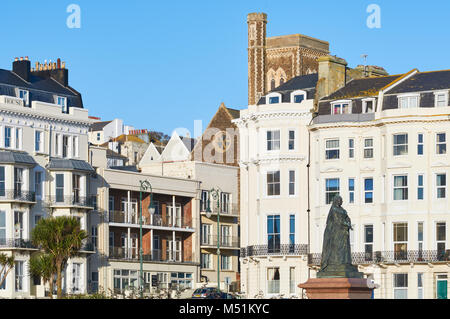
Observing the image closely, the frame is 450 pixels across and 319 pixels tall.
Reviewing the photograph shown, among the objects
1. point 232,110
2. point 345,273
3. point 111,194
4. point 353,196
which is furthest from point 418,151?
point 232,110

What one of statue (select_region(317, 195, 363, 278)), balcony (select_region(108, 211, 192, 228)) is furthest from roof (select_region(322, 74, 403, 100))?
statue (select_region(317, 195, 363, 278))

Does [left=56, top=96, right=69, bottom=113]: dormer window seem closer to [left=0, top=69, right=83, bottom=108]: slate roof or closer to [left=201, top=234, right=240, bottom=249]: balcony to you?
[left=0, top=69, right=83, bottom=108]: slate roof

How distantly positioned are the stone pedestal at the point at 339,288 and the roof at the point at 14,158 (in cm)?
3738

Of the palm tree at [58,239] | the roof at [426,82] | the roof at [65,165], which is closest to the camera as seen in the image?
the palm tree at [58,239]

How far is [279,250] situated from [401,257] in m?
8.70

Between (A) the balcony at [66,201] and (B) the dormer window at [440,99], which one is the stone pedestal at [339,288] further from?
(A) the balcony at [66,201]

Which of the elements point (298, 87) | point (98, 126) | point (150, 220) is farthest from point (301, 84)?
point (98, 126)

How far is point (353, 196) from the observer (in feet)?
249

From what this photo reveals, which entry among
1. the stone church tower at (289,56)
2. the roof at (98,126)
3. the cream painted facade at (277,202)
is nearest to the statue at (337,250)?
the cream painted facade at (277,202)

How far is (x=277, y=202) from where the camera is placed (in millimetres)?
79000

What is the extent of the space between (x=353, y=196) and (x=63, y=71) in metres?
25.9

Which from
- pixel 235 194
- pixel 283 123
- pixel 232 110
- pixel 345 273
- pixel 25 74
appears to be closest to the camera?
pixel 345 273

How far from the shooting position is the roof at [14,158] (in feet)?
255

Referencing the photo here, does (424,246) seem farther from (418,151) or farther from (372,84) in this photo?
(372,84)
